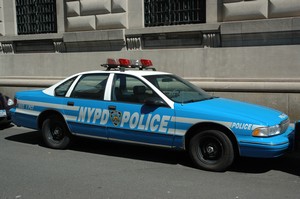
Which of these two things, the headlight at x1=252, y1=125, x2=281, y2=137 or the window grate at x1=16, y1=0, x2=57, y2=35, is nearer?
the headlight at x1=252, y1=125, x2=281, y2=137

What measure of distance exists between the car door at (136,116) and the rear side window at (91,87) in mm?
241

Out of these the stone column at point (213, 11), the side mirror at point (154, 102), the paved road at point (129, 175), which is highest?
the stone column at point (213, 11)

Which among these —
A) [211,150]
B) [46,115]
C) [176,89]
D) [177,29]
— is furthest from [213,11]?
[211,150]

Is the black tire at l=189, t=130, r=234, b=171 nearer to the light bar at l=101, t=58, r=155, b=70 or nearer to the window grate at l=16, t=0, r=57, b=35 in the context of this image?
the light bar at l=101, t=58, r=155, b=70

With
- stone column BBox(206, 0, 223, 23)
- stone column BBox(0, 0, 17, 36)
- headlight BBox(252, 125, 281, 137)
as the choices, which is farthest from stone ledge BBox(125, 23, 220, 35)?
headlight BBox(252, 125, 281, 137)

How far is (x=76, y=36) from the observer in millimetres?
12414

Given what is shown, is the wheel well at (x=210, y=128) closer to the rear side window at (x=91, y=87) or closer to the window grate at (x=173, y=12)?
the rear side window at (x=91, y=87)

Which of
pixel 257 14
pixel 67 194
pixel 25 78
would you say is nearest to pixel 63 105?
pixel 67 194

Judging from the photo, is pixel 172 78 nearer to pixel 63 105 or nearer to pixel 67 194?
pixel 63 105

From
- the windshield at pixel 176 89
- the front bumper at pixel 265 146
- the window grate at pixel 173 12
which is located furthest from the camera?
the window grate at pixel 173 12

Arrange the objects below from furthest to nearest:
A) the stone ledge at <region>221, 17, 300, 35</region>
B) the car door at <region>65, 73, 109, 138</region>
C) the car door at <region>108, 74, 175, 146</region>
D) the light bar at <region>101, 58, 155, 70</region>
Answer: the stone ledge at <region>221, 17, 300, 35</region>, the light bar at <region>101, 58, 155, 70</region>, the car door at <region>65, 73, 109, 138</region>, the car door at <region>108, 74, 175, 146</region>

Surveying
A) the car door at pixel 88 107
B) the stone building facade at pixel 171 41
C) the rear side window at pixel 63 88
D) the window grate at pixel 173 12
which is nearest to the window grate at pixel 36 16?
the stone building facade at pixel 171 41

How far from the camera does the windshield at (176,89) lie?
603cm

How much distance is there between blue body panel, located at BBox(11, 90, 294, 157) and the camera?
5.26m
